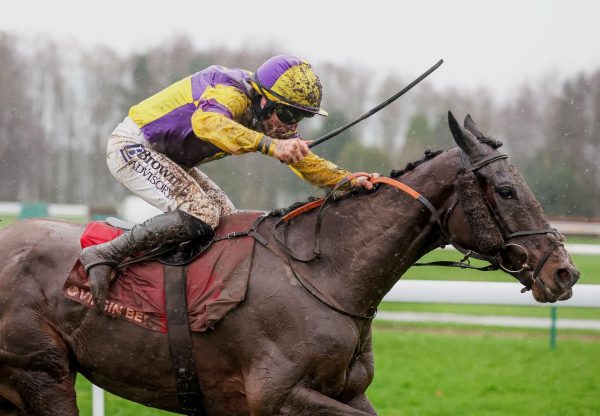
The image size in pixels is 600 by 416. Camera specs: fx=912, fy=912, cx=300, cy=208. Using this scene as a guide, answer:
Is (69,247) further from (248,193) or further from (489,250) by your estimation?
(248,193)

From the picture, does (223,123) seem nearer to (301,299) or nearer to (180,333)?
(301,299)

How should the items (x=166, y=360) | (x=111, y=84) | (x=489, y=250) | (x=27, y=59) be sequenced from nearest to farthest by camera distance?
(x=489, y=250) → (x=166, y=360) → (x=111, y=84) → (x=27, y=59)

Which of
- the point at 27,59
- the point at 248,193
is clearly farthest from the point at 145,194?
the point at 27,59

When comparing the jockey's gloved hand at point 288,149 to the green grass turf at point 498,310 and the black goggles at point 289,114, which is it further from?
the green grass turf at point 498,310

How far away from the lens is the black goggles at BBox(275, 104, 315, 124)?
14.8 ft

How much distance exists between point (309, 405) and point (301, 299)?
19.0 inches

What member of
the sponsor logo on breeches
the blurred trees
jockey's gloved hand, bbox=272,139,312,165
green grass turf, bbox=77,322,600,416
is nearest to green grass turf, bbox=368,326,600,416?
green grass turf, bbox=77,322,600,416

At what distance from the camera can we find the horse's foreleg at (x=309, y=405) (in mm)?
4074

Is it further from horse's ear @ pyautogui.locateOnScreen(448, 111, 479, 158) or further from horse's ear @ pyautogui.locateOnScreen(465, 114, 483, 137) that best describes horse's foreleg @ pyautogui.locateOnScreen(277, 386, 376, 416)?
horse's ear @ pyautogui.locateOnScreen(465, 114, 483, 137)

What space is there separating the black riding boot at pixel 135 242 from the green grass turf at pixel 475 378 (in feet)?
8.66

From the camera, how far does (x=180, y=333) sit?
432cm

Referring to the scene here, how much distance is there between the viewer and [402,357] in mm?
8836

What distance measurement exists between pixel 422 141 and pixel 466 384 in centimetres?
872

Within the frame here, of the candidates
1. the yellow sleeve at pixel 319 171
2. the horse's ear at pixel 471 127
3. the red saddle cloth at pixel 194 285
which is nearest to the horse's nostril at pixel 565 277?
the horse's ear at pixel 471 127
